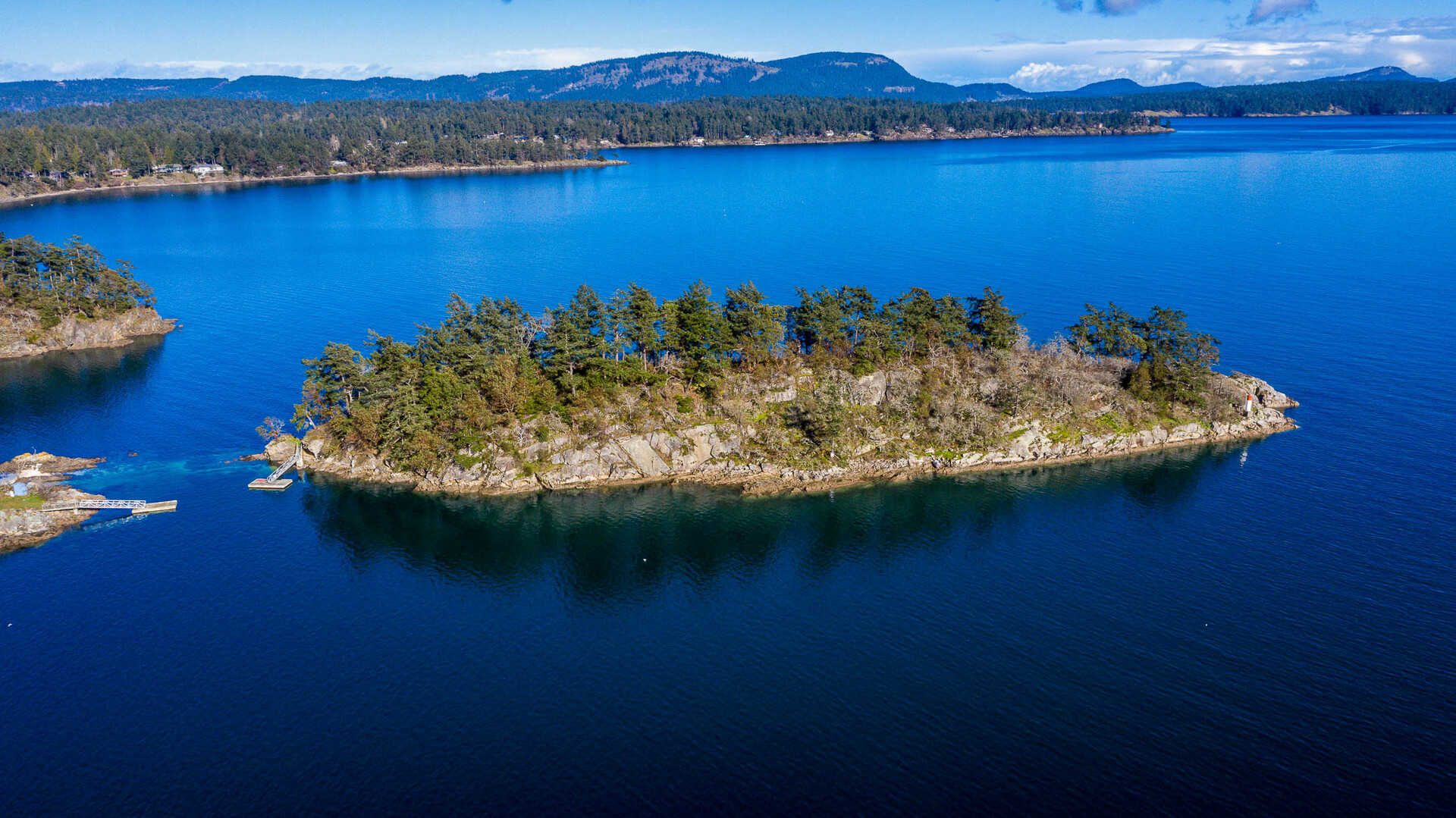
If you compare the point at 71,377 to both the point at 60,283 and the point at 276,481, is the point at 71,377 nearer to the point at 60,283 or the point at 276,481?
the point at 60,283

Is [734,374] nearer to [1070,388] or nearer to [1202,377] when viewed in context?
[1070,388]

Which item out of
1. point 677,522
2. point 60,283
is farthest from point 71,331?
point 677,522

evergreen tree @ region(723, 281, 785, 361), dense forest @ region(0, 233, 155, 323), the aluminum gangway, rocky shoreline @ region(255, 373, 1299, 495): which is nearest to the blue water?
the aluminum gangway

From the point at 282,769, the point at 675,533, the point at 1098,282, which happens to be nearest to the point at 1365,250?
the point at 1098,282

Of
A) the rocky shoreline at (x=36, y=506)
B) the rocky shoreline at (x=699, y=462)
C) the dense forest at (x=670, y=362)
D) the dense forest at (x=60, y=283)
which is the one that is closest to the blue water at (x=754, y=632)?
the rocky shoreline at (x=699, y=462)

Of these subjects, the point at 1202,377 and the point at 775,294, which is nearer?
the point at 1202,377
